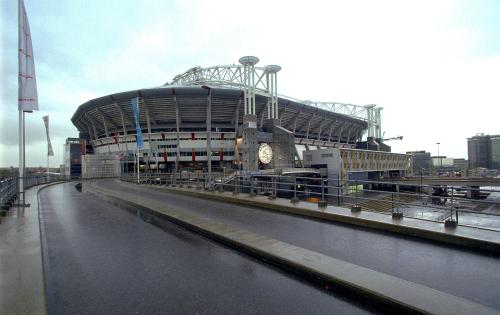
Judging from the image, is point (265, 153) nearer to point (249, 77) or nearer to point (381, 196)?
point (249, 77)

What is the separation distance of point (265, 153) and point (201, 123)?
79.1 ft

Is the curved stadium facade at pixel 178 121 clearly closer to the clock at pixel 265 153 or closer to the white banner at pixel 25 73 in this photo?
the clock at pixel 265 153

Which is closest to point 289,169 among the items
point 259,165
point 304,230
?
point 259,165

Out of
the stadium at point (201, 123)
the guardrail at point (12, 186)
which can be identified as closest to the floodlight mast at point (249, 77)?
the stadium at point (201, 123)

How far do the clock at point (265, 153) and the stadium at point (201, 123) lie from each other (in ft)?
2.81

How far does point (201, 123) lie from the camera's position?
7225 centimetres

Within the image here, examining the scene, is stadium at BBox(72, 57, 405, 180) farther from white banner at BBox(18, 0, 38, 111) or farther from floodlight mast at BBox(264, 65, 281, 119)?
white banner at BBox(18, 0, 38, 111)

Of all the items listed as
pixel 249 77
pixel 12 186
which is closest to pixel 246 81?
pixel 249 77

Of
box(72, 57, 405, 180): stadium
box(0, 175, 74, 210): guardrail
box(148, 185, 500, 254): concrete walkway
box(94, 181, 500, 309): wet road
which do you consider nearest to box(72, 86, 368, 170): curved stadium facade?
box(72, 57, 405, 180): stadium

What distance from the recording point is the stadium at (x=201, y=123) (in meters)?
59.5

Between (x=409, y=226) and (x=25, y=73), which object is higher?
(x=25, y=73)

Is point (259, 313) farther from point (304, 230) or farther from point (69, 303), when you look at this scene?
point (304, 230)

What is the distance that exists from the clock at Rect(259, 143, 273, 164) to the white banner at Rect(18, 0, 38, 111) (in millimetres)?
45432

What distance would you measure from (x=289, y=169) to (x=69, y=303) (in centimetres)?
5197
